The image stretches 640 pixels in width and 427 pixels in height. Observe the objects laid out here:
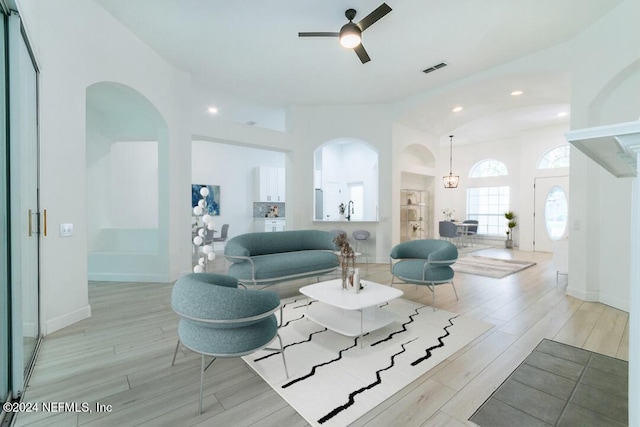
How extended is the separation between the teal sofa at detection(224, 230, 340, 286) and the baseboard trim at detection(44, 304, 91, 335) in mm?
1629

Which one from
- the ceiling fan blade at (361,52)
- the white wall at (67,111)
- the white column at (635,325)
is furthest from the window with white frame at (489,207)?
the white wall at (67,111)

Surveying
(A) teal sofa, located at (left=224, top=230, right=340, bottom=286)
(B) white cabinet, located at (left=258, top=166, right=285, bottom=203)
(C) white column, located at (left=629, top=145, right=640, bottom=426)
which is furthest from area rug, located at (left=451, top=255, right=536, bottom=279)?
(B) white cabinet, located at (left=258, top=166, right=285, bottom=203)

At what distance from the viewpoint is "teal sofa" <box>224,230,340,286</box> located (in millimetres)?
3711

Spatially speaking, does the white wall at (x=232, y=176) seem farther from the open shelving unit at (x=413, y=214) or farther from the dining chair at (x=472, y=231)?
the dining chair at (x=472, y=231)

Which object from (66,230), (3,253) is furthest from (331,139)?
(3,253)

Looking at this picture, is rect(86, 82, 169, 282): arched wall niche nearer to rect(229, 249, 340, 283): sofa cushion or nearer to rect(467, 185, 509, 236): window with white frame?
rect(229, 249, 340, 283): sofa cushion

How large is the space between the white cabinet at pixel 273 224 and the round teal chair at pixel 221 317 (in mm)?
7355

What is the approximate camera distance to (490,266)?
596 cm

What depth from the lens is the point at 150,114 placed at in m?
4.52

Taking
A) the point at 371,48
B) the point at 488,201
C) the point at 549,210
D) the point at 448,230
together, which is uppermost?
the point at 371,48

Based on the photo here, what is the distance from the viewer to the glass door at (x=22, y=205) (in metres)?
1.89

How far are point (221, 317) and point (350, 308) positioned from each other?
3.86 feet

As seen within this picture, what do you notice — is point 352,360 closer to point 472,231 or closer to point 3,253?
point 3,253

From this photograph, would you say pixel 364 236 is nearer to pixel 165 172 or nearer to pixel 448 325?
pixel 448 325
